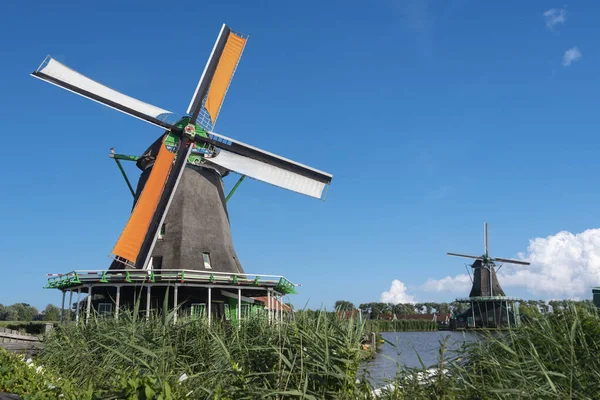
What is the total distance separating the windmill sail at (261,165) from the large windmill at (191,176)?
0.14 feet

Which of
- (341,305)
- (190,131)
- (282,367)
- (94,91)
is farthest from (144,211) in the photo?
(282,367)

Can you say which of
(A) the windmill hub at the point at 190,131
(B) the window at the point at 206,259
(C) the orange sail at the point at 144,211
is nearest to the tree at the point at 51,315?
(B) the window at the point at 206,259

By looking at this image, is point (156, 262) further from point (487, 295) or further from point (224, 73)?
point (487, 295)

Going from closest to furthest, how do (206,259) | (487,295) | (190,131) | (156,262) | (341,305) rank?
(341,305)
(156,262)
(206,259)
(190,131)
(487,295)

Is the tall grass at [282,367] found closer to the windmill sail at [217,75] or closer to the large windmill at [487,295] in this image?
the windmill sail at [217,75]

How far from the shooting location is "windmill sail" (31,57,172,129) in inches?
831

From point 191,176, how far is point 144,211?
299 centimetres

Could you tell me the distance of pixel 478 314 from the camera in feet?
204

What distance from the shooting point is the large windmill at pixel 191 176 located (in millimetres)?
20297

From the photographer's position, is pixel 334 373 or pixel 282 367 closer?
pixel 334 373

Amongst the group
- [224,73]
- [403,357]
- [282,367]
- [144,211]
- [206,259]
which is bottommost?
[282,367]

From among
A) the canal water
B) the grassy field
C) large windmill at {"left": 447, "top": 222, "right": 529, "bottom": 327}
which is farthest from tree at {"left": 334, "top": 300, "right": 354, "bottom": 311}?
large windmill at {"left": 447, "top": 222, "right": 529, "bottom": 327}

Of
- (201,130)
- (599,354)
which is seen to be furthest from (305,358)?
(201,130)

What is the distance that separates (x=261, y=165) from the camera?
74.6ft
